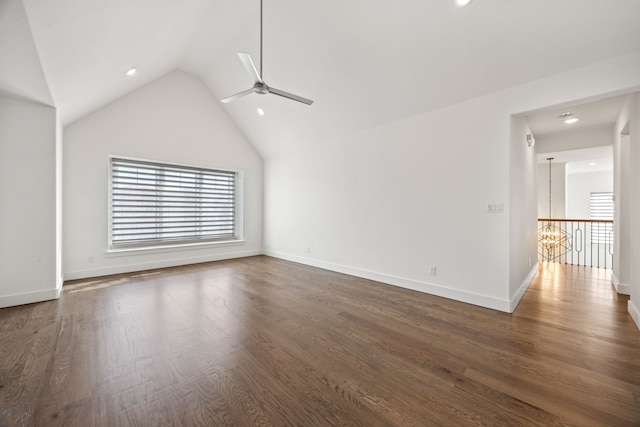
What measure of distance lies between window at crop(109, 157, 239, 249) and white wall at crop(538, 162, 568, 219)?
8750mm

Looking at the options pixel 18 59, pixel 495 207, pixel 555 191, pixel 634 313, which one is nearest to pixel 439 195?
pixel 495 207

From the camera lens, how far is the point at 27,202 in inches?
130

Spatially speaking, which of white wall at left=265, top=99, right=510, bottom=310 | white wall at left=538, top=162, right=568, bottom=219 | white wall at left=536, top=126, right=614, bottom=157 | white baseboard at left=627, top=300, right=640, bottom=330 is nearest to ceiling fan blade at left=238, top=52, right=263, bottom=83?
white wall at left=265, top=99, right=510, bottom=310

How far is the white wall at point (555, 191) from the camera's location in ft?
24.2

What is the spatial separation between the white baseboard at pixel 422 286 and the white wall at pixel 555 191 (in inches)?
245

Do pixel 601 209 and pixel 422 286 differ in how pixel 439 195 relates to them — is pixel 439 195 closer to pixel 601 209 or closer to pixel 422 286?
pixel 422 286

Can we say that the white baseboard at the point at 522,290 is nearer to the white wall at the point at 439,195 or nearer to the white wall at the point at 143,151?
the white wall at the point at 439,195

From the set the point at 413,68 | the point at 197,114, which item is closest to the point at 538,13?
the point at 413,68

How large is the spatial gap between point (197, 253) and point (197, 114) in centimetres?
306

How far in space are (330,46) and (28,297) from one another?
16.6 ft

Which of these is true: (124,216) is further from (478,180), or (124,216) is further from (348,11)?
(478,180)

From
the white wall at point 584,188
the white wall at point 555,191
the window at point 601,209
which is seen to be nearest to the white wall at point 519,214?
the white wall at point 555,191

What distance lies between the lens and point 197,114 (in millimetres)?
5758

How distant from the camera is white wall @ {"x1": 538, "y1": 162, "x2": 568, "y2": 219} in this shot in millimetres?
7375
